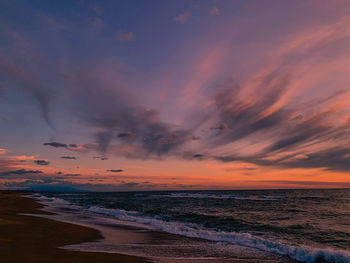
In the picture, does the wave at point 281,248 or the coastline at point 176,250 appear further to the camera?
the wave at point 281,248

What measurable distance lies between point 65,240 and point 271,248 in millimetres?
10876

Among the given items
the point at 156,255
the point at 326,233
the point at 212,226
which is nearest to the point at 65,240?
the point at 156,255

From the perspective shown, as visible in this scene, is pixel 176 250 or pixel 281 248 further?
pixel 281 248

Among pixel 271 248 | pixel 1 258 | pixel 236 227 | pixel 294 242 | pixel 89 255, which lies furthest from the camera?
pixel 236 227

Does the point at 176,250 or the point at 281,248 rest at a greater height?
the point at 176,250

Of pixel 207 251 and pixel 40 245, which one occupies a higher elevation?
pixel 40 245

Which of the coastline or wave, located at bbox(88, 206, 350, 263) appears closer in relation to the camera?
the coastline

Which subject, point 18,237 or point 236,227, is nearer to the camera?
point 18,237

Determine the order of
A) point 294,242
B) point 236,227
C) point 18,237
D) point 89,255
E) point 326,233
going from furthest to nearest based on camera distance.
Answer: point 236,227 → point 326,233 → point 294,242 → point 18,237 → point 89,255

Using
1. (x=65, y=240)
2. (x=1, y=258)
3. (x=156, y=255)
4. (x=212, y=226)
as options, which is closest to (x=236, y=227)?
(x=212, y=226)

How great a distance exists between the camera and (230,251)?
1227 cm

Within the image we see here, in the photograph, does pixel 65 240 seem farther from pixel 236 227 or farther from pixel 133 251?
pixel 236 227

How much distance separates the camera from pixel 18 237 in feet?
38.5

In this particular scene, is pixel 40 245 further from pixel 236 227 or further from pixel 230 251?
pixel 236 227
